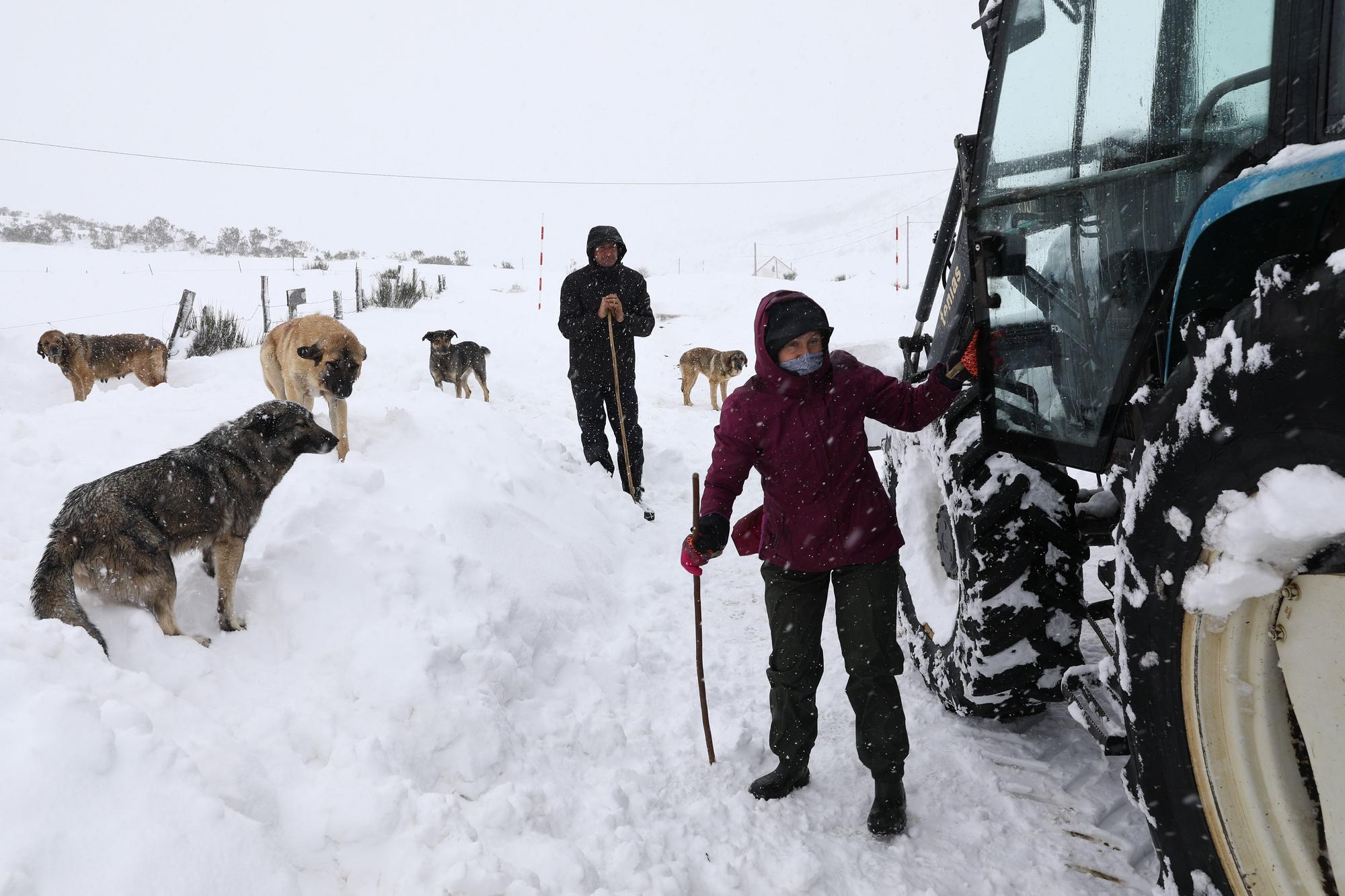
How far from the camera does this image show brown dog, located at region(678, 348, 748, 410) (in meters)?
11.5

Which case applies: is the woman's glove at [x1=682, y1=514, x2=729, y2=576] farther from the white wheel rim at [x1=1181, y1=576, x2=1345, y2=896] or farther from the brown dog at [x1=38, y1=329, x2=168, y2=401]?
the brown dog at [x1=38, y1=329, x2=168, y2=401]

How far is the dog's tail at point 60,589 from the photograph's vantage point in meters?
2.51

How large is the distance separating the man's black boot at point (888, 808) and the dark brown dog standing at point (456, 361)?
8.91 m

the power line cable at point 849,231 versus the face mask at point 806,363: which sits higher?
the power line cable at point 849,231

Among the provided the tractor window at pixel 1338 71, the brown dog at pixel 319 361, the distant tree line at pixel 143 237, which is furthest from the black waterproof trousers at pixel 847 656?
the distant tree line at pixel 143 237

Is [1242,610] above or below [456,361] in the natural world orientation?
below

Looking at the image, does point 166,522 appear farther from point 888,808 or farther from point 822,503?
point 888,808

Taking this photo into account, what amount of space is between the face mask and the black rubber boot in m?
1.47

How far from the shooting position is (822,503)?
250 cm

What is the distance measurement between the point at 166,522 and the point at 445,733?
1509mm

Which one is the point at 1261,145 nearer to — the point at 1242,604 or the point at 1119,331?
the point at 1119,331

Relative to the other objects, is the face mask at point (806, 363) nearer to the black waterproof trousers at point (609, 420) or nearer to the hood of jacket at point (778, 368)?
the hood of jacket at point (778, 368)

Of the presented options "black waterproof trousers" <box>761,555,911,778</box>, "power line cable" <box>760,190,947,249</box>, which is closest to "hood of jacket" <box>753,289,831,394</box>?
"black waterproof trousers" <box>761,555,911,778</box>

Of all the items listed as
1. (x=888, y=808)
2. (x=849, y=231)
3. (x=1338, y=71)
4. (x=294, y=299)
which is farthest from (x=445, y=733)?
(x=849, y=231)
